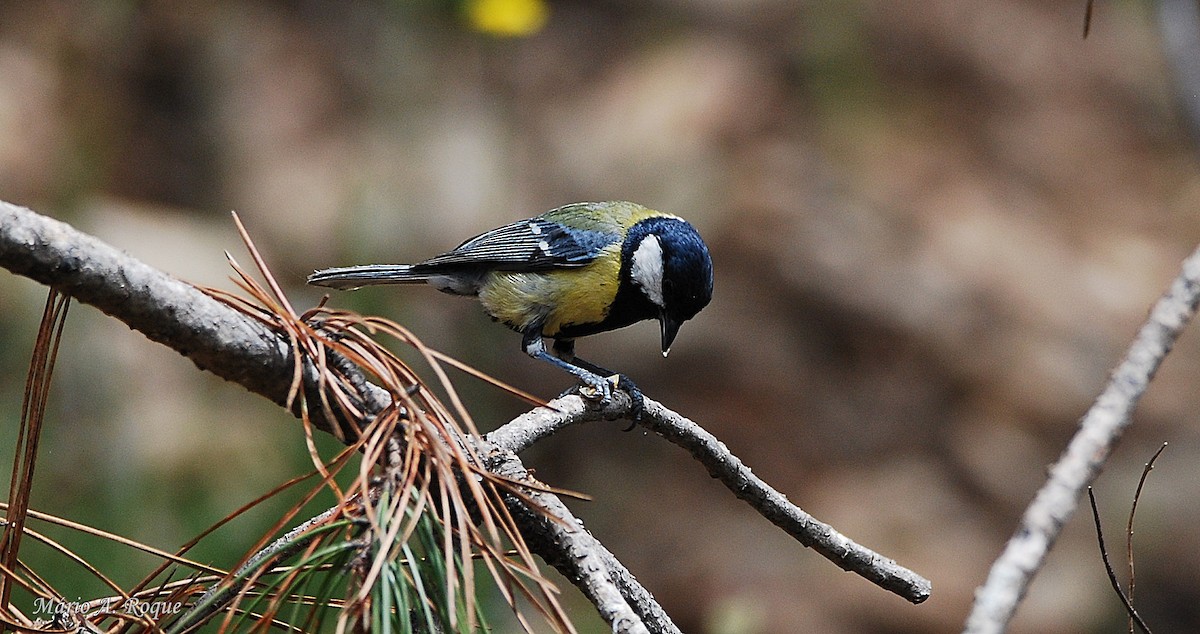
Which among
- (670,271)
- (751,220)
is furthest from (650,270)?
(751,220)

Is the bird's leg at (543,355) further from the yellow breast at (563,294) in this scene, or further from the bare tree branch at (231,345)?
the bare tree branch at (231,345)

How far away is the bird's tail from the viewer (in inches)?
87.7

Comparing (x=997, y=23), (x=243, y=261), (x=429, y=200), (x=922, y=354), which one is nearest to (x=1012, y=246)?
→ (x=922, y=354)

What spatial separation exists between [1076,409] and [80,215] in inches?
153

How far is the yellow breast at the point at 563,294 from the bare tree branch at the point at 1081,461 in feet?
5.32

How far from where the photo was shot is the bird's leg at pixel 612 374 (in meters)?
1.38

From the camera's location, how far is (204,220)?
4.45 m

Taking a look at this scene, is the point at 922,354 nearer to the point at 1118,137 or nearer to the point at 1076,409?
the point at 1076,409

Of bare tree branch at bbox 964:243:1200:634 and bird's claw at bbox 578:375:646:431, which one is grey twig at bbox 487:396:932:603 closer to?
bird's claw at bbox 578:375:646:431

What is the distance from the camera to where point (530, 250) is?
2.33m

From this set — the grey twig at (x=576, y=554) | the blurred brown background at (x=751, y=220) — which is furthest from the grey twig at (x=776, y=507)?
the blurred brown background at (x=751, y=220)

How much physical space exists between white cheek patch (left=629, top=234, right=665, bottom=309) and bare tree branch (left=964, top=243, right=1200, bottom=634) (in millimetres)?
1529

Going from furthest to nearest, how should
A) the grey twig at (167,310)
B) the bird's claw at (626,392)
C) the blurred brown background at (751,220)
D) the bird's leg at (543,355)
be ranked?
the blurred brown background at (751,220) → the bird's leg at (543,355) → the bird's claw at (626,392) → the grey twig at (167,310)

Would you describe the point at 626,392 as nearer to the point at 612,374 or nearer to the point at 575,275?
the point at 612,374
